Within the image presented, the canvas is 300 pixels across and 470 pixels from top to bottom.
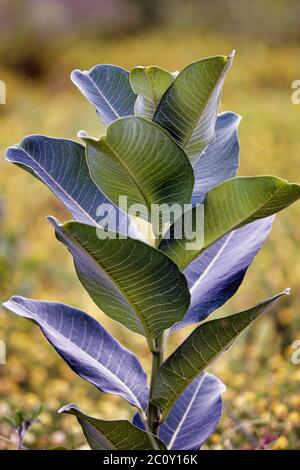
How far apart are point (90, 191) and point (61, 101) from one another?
17.0 feet

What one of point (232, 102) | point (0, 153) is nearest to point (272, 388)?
point (0, 153)

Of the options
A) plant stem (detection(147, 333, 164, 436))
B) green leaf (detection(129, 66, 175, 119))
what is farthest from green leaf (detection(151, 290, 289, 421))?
green leaf (detection(129, 66, 175, 119))

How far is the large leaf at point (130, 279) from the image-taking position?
0.77 meters

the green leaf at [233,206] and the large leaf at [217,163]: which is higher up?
the large leaf at [217,163]

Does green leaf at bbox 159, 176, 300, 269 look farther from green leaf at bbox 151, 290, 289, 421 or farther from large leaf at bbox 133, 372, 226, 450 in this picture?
large leaf at bbox 133, 372, 226, 450

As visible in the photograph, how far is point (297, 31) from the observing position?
7312 millimetres

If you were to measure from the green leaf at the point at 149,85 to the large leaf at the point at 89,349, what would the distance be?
298 millimetres

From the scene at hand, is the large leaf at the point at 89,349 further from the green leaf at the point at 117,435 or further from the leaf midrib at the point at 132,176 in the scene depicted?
the leaf midrib at the point at 132,176

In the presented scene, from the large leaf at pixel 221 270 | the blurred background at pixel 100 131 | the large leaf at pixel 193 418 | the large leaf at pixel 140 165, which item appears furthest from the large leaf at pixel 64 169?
the blurred background at pixel 100 131

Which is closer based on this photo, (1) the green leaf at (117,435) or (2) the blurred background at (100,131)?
(1) the green leaf at (117,435)

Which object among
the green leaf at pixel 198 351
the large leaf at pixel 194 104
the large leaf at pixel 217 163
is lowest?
the green leaf at pixel 198 351

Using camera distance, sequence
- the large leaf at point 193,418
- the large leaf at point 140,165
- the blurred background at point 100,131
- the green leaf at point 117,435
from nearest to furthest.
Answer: the large leaf at point 140,165, the green leaf at point 117,435, the large leaf at point 193,418, the blurred background at point 100,131

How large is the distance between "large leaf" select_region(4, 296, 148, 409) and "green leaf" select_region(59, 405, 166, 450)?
0.05m

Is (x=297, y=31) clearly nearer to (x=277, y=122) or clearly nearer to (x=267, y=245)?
(x=277, y=122)
